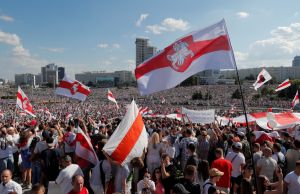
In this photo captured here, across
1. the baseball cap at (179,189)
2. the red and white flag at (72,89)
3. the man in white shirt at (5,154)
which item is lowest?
the man in white shirt at (5,154)

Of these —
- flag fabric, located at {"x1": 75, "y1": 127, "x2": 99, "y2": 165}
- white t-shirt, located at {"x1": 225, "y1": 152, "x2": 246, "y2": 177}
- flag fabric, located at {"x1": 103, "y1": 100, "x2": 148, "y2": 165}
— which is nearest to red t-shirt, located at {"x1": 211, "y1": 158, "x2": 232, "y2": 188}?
white t-shirt, located at {"x1": 225, "y1": 152, "x2": 246, "y2": 177}

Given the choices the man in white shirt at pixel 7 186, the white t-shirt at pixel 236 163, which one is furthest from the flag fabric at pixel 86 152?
the white t-shirt at pixel 236 163

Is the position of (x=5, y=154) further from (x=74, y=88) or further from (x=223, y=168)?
(x=74, y=88)

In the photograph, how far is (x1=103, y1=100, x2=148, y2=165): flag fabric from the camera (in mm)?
5527

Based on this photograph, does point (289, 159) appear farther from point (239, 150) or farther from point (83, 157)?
point (83, 157)

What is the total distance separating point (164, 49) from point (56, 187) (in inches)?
113

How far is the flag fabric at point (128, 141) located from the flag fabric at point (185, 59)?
496 mm

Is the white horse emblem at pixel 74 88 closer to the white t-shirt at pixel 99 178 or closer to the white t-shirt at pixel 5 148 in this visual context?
the white t-shirt at pixel 5 148

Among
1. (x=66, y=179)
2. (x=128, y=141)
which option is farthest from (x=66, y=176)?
(x=128, y=141)

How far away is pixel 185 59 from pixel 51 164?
11.5 ft

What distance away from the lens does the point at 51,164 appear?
23.8ft

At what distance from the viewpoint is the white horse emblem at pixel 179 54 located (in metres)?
5.85

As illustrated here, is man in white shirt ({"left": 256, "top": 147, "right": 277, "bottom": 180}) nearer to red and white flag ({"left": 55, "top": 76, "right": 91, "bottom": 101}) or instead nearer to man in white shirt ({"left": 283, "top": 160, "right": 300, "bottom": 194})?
man in white shirt ({"left": 283, "top": 160, "right": 300, "bottom": 194})

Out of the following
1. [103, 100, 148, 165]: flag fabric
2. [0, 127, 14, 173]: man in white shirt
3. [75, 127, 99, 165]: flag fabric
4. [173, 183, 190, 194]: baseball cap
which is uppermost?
[103, 100, 148, 165]: flag fabric
